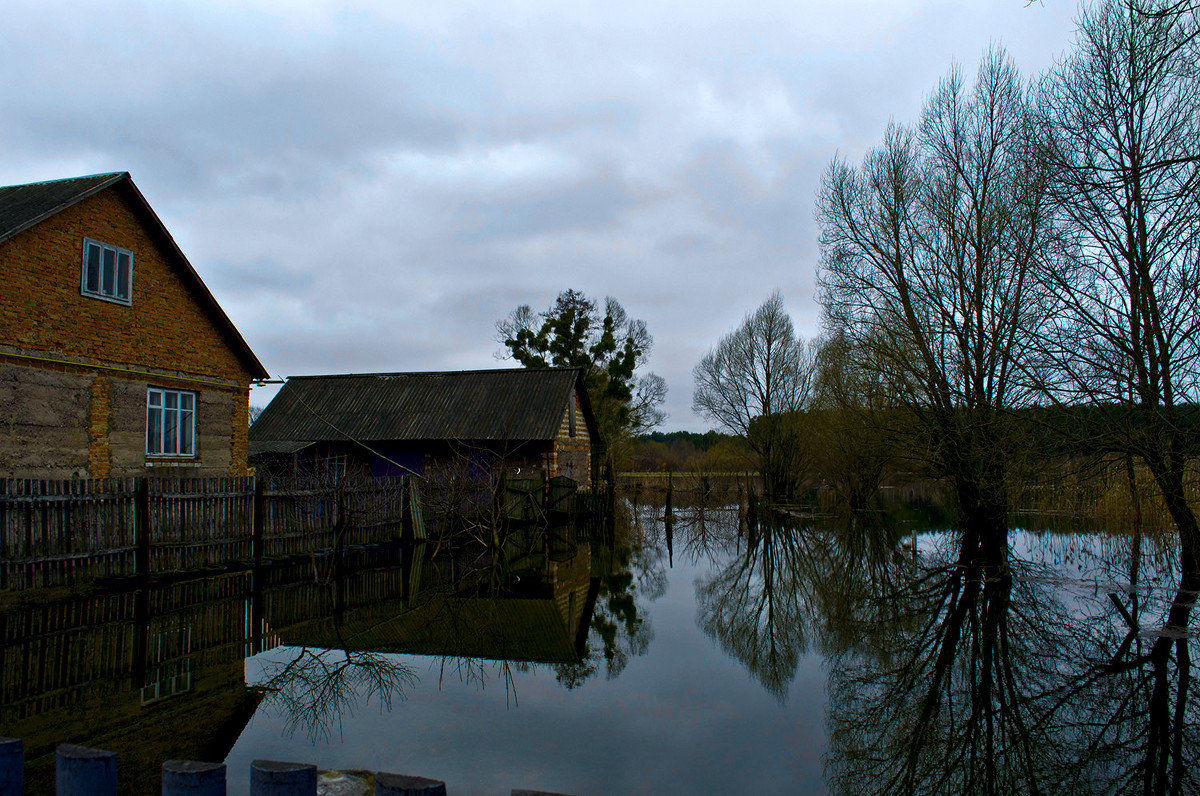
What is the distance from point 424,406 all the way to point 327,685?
23.0 meters

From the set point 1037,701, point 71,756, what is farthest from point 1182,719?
point 71,756

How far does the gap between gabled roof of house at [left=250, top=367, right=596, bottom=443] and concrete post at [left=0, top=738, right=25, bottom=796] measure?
23.2 metres

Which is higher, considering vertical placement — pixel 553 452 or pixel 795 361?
pixel 795 361

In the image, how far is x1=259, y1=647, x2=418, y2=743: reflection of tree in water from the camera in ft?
19.7

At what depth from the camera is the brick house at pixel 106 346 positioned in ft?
44.3

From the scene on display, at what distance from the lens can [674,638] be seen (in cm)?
935

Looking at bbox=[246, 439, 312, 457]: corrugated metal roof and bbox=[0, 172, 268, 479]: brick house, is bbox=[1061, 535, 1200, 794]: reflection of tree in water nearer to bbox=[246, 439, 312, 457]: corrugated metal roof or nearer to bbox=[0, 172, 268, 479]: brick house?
bbox=[0, 172, 268, 479]: brick house

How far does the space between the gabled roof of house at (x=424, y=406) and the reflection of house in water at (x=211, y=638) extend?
13.3 metres

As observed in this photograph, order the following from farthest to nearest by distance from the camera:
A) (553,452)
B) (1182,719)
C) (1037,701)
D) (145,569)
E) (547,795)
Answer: (553,452) < (145,569) < (1037,701) < (1182,719) < (547,795)

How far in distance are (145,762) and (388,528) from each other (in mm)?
12621

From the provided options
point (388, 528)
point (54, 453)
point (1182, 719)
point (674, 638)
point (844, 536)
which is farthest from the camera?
point (844, 536)

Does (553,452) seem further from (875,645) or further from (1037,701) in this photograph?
(1037,701)

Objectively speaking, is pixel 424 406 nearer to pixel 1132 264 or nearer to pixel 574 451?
pixel 574 451

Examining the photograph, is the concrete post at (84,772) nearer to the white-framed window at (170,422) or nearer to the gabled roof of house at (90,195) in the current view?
the gabled roof of house at (90,195)
